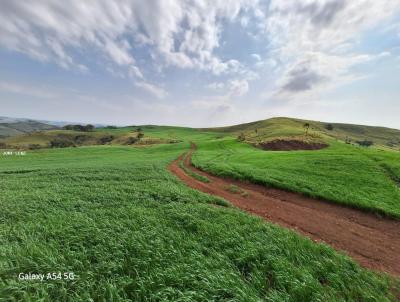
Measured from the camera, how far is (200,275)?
23.4ft

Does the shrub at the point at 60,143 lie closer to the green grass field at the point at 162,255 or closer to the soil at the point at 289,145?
the soil at the point at 289,145

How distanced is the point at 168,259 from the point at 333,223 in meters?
11.4

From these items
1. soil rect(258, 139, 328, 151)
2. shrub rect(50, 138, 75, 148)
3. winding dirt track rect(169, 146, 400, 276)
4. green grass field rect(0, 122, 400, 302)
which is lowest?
shrub rect(50, 138, 75, 148)

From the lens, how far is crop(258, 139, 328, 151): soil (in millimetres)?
59406

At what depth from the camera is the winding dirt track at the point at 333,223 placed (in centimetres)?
1031

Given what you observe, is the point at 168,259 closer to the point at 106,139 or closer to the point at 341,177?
the point at 341,177

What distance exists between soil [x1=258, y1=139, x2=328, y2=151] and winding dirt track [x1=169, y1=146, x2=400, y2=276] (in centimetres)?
4303

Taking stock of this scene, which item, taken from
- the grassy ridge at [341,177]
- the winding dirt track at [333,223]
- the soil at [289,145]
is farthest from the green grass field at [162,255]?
the soil at [289,145]

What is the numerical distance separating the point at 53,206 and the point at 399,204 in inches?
1001

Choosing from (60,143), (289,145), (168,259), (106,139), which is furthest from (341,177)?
(60,143)

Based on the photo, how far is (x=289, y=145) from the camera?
6200 centimetres

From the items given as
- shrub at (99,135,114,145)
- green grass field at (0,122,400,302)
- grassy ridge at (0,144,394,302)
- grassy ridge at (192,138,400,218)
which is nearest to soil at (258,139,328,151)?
grassy ridge at (192,138,400,218)

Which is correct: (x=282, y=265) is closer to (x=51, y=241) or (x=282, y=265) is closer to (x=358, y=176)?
(x=51, y=241)

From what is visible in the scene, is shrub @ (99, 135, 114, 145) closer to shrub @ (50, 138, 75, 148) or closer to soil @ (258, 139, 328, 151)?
shrub @ (50, 138, 75, 148)
